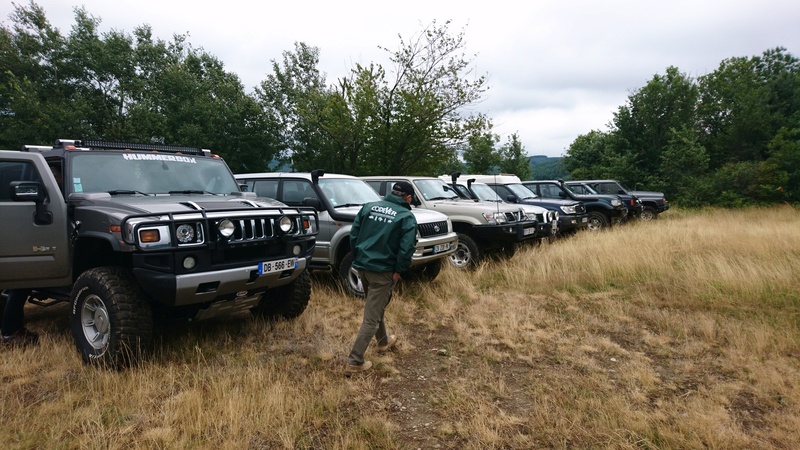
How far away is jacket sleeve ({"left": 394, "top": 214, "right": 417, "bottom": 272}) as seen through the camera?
3.75 m

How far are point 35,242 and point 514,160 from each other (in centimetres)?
5089

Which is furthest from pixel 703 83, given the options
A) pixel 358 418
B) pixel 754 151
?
pixel 358 418

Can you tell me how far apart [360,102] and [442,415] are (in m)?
17.1

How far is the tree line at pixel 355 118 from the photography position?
19.1m

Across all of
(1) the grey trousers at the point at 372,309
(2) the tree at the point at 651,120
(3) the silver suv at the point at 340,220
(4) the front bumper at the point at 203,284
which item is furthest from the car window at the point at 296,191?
(2) the tree at the point at 651,120

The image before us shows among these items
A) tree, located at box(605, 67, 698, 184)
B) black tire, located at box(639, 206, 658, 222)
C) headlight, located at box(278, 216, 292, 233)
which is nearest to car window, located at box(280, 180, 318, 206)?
headlight, located at box(278, 216, 292, 233)

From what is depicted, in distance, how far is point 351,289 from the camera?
6.10 meters

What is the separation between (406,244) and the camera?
3.76 metres

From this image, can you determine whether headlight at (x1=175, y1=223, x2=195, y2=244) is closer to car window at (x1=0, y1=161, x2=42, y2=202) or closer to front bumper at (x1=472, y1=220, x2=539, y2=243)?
car window at (x1=0, y1=161, x2=42, y2=202)

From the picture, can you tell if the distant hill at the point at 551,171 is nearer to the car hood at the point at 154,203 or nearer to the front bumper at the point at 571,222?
the front bumper at the point at 571,222

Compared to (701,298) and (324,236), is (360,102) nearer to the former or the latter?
(324,236)

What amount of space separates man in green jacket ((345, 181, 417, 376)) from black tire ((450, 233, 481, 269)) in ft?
13.3

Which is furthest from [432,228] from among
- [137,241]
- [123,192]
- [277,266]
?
[137,241]

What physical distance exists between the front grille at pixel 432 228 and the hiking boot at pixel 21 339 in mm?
4490
